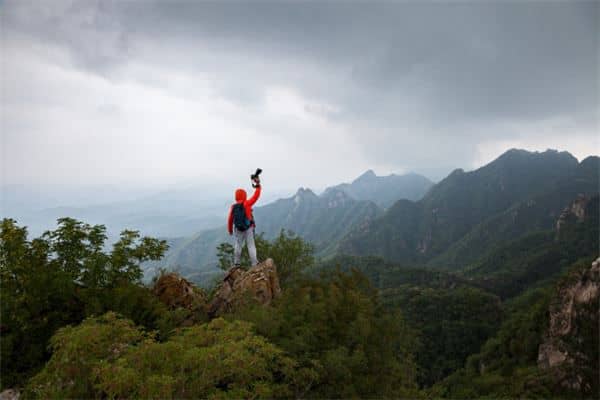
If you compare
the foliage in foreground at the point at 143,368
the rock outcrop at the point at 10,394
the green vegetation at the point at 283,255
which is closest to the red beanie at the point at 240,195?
the foliage in foreground at the point at 143,368

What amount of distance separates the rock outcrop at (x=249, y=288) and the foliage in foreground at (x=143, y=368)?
4.73 metres

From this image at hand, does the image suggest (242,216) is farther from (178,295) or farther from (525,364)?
(525,364)

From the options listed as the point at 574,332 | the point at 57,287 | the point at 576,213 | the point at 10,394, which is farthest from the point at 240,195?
the point at 576,213

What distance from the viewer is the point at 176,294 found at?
44.4 ft

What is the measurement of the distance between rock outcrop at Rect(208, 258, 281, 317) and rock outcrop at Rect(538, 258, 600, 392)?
7743 centimetres

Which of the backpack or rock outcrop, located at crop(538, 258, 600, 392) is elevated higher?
the backpack

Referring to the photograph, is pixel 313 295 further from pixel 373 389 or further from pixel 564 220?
pixel 564 220

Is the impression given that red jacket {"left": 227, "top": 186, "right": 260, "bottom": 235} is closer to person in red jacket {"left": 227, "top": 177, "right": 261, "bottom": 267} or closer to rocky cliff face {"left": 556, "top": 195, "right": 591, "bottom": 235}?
person in red jacket {"left": 227, "top": 177, "right": 261, "bottom": 267}

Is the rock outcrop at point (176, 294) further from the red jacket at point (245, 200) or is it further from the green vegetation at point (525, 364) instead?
the green vegetation at point (525, 364)

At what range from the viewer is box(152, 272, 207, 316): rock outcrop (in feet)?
43.4

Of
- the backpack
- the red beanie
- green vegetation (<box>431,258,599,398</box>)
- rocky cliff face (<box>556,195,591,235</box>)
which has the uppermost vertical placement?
the red beanie

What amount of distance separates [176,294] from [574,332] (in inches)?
3540

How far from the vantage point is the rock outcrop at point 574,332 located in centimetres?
A: 6256

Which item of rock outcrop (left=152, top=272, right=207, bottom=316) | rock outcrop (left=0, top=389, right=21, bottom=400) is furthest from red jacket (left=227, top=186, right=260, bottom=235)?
rock outcrop (left=0, top=389, right=21, bottom=400)
